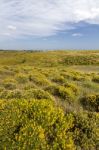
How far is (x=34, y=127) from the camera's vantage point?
7832 millimetres

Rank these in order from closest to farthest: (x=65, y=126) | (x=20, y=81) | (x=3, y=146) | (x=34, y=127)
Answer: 1. (x=3, y=146)
2. (x=34, y=127)
3. (x=65, y=126)
4. (x=20, y=81)

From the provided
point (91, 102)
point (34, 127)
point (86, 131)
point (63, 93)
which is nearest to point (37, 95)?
point (63, 93)

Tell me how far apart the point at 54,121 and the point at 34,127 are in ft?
2.69

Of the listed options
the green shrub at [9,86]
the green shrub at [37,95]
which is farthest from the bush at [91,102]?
the green shrub at [9,86]

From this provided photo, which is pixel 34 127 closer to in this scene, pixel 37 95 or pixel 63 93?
pixel 37 95

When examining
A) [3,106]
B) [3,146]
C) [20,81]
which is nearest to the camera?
[3,146]

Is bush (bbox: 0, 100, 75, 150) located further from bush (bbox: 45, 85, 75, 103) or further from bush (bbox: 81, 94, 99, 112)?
bush (bbox: 45, 85, 75, 103)

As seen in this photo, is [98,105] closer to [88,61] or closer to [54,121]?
[54,121]

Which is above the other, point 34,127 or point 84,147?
point 34,127

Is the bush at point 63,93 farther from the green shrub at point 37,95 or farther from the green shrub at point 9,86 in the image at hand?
the green shrub at point 9,86

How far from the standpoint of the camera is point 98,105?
1152 cm

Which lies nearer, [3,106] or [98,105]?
[3,106]

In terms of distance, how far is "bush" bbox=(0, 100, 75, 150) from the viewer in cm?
740

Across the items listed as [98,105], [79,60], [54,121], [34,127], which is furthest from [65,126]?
[79,60]
